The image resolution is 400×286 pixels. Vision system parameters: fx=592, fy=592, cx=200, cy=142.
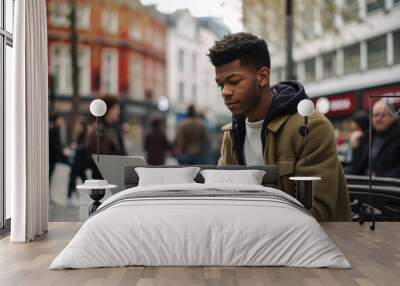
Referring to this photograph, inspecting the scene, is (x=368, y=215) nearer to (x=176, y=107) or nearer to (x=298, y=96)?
(x=298, y=96)

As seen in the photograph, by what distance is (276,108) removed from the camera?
506 centimetres

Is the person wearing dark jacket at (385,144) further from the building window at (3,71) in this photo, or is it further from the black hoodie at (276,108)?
the building window at (3,71)

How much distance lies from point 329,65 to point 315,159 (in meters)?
10.4

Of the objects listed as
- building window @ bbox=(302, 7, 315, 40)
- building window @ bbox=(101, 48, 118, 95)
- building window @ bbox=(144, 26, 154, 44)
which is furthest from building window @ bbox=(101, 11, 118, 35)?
building window @ bbox=(302, 7, 315, 40)

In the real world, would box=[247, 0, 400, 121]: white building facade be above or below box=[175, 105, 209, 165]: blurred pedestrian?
above

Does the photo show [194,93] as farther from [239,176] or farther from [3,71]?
[239,176]

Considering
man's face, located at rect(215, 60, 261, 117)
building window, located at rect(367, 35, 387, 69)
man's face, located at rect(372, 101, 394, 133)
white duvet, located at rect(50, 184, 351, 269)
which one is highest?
building window, located at rect(367, 35, 387, 69)

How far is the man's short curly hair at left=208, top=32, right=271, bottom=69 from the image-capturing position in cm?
513

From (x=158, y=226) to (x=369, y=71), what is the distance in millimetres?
11048

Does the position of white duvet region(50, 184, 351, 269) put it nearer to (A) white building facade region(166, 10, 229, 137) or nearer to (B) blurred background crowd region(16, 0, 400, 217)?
(B) blurred background crowd region(16, 0, 400, 217)

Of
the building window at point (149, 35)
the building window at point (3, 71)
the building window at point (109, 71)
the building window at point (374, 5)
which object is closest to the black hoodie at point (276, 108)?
the building window at point (3, 71)

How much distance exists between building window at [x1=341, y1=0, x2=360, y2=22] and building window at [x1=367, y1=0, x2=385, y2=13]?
0.81ft

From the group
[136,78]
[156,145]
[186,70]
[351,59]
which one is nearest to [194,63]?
[186,70]

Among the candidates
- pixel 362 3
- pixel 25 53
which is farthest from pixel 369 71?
pixel 25 53
